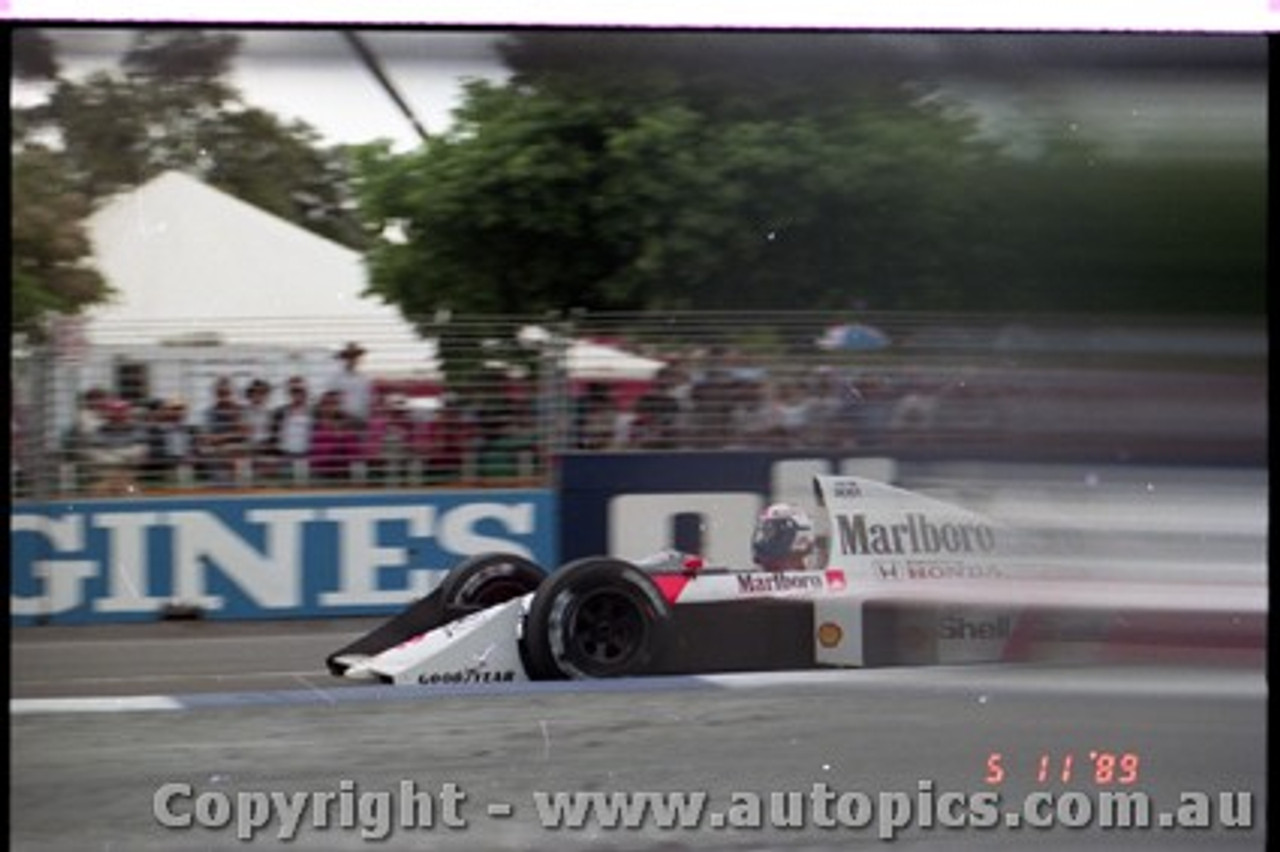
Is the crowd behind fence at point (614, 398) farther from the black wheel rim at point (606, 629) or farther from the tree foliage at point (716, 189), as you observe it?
the black wheel rim at point (606, 629)

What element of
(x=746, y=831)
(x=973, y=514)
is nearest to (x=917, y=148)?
(x=973, y=514)

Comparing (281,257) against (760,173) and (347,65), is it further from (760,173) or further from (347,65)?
(760,173)

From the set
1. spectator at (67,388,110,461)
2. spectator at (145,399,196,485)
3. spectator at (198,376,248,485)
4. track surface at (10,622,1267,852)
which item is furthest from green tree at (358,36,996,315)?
track surface at (10,622,1267,852)

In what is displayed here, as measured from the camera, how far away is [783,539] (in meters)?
4.48

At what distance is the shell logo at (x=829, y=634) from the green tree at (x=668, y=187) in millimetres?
641

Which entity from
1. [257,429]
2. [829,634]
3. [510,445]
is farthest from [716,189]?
[257,429]

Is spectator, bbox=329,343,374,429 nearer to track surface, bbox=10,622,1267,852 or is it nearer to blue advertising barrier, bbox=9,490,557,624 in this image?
blue advertising barrier, bbox=9,490,557,624

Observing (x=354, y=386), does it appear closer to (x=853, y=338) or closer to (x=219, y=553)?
(x=219, y=553)

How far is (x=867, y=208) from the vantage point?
4.50m

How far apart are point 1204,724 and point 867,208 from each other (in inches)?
50.0

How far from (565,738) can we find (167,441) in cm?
97

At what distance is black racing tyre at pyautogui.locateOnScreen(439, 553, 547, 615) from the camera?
444 cm

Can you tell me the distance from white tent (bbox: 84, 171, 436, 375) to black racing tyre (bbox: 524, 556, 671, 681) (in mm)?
514

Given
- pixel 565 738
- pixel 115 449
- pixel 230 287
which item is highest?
pixel 230 287
